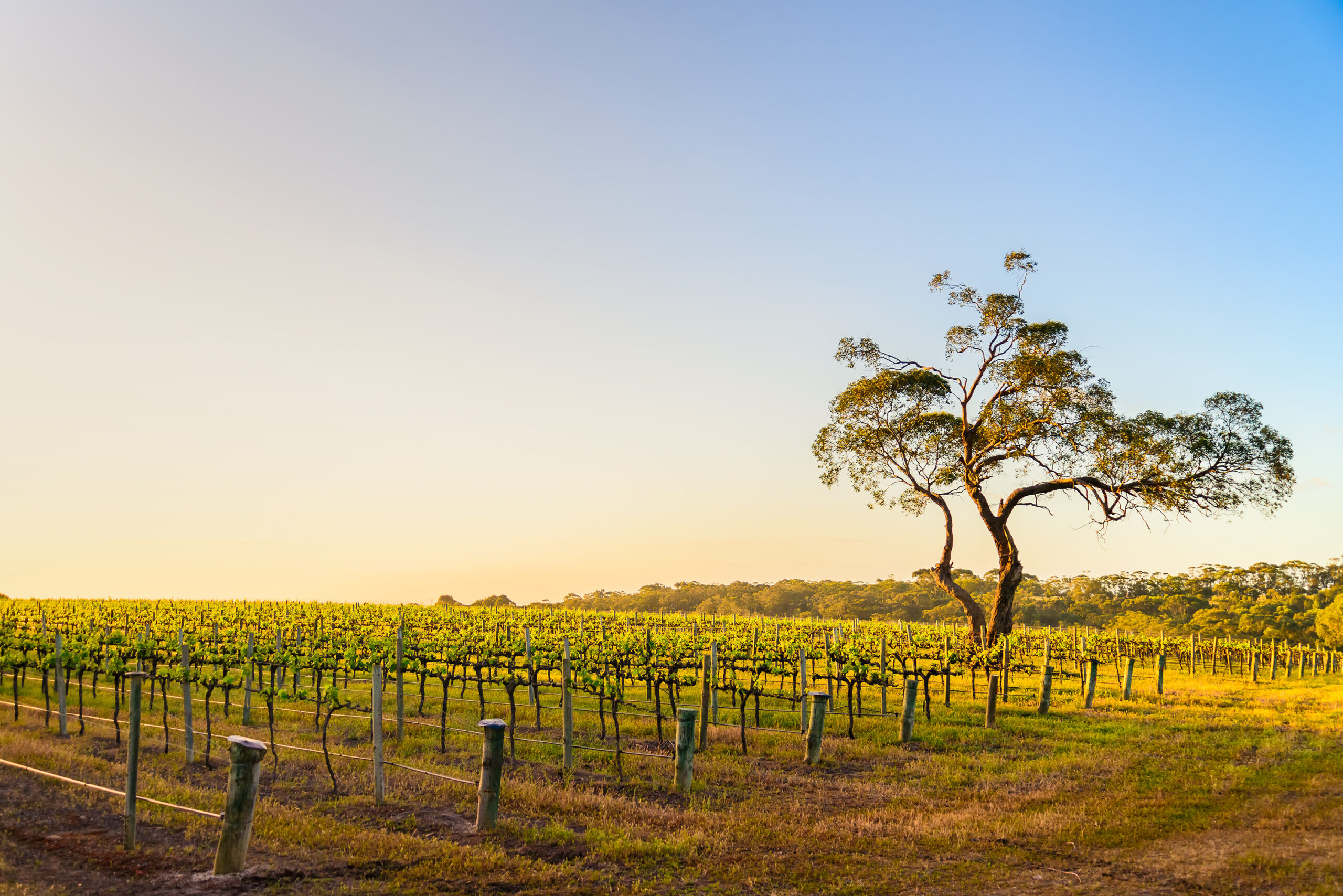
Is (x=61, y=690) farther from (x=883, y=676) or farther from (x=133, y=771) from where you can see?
(x=883, y=676)

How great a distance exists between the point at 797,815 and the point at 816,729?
3.46 metres

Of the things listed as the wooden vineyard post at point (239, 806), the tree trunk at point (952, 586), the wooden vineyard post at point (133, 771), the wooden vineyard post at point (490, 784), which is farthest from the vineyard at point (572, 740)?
the tree trunk at point (952, 586)

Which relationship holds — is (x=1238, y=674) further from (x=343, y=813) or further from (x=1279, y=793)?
(x=343, y=813)

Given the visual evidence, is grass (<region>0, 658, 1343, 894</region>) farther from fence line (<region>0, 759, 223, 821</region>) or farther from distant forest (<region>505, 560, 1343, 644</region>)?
distant forest (<region>505, 560, 1343, 644</region>)

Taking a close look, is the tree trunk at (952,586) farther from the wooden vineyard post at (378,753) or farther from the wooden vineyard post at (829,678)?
the wooden vineyard post at (378,753)

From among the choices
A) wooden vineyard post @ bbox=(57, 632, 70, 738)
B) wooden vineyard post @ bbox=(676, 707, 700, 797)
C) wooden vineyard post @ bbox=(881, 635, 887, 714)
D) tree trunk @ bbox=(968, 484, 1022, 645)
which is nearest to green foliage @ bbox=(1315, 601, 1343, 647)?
tree trunk @ bbox=(968, 484, 1022, 645)

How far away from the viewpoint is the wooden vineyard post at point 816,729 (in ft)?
43.6

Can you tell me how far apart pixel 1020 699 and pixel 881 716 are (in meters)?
7.18

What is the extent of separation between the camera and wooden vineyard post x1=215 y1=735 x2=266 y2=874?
7613mm

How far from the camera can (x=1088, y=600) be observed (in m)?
91.1

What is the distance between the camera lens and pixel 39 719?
1734 centimetres

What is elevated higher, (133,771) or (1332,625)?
(133,771)

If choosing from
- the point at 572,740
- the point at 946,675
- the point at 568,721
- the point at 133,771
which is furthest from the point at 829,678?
the point at 133,771

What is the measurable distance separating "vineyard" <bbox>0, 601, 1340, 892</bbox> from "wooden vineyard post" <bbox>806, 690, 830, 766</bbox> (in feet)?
0.17
